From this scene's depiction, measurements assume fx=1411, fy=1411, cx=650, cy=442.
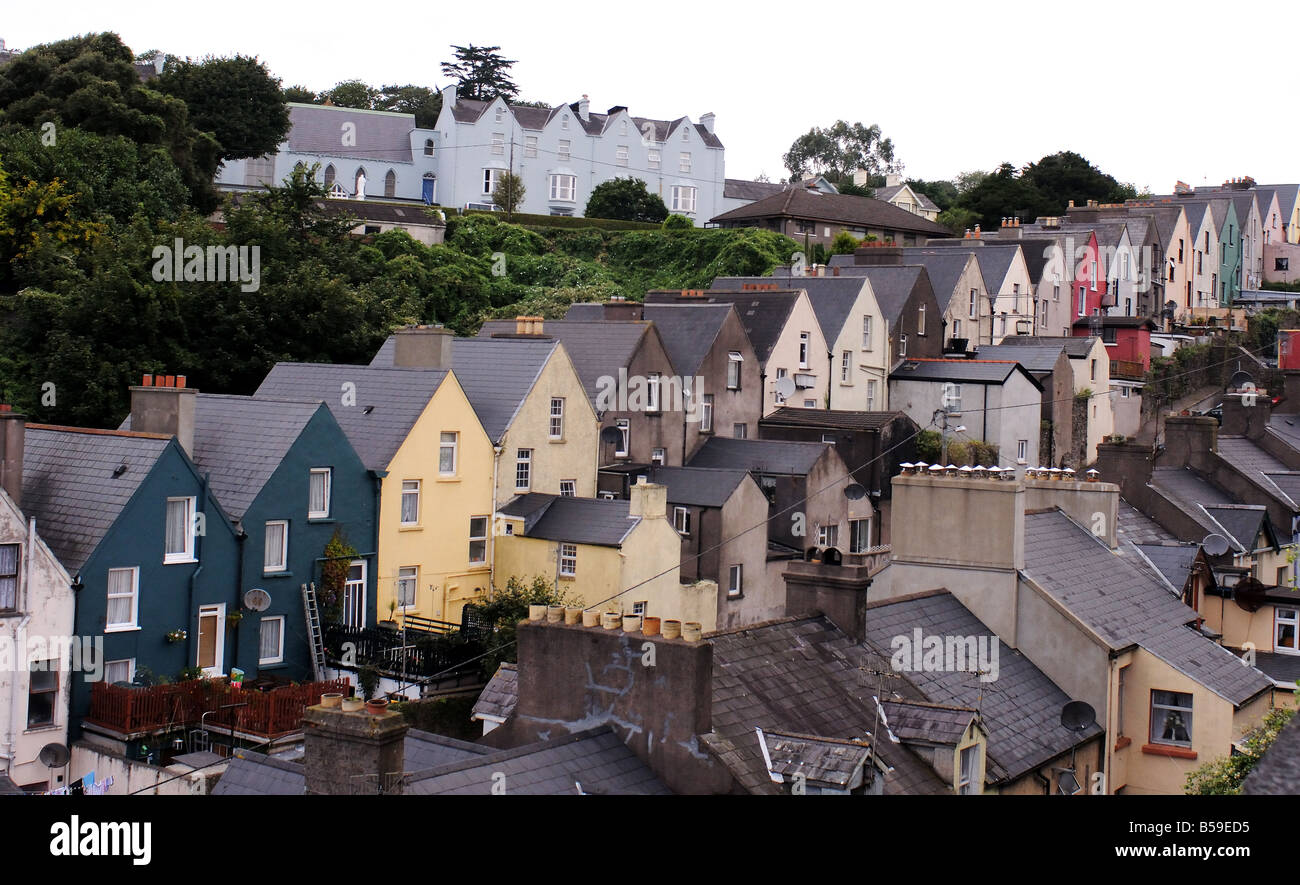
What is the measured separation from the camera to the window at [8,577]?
2628 cm

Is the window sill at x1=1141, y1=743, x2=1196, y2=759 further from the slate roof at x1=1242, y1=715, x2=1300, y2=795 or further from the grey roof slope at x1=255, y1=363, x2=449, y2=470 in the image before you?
the grey roof slope at x1=255, y1=363, x2=449, y2=470

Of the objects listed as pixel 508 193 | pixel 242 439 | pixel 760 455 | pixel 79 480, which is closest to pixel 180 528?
pixel 79 480

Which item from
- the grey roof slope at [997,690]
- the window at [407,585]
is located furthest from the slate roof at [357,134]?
the grey roof slope at [997,690]

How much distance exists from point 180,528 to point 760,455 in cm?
2047

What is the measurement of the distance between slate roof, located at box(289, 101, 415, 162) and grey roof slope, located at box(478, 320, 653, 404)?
49.8 metres

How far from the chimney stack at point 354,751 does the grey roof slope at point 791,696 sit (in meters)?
3.55

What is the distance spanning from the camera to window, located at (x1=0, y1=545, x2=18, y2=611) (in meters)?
26.3

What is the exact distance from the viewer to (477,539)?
1454 inches

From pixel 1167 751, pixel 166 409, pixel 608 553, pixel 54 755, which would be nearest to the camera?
pixel 1167 751

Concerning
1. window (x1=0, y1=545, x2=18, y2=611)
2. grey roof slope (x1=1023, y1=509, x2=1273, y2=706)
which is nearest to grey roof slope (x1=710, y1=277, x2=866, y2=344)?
grey roof slope (x1=1023, y1=509, x2=1273, y2=706)

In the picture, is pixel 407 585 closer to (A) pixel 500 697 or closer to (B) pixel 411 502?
(B) pixel 411 502

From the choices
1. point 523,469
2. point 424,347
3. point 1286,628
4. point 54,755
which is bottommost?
point 54,755

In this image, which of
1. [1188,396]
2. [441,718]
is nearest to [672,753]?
[441,718]
